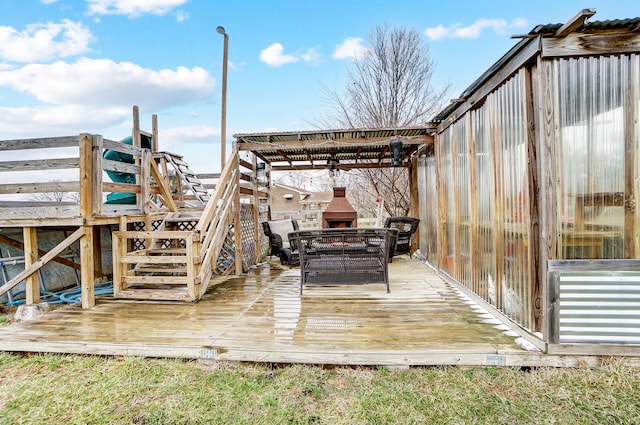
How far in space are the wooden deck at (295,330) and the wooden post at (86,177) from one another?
1.24 metres

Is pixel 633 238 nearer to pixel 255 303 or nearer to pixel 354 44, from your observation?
pixel 255 303

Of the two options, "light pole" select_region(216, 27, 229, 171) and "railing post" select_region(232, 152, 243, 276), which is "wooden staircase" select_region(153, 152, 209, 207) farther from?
"railing post" select_region(232, 152, 243, 276)

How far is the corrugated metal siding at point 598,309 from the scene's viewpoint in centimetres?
254

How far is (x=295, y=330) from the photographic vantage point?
10.2 feet

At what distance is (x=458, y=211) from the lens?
15.2ft

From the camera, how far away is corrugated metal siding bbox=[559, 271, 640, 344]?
2537mm

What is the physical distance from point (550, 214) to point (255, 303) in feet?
10.7

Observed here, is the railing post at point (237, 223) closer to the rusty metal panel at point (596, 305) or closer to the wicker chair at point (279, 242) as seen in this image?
the wicker chair at point (279, 242)

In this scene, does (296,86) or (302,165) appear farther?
(296,86)

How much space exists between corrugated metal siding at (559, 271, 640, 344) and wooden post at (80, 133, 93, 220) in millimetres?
5008

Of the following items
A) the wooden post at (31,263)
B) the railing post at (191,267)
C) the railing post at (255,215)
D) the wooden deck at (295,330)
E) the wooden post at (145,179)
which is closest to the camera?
the wooden deck at (295,330)

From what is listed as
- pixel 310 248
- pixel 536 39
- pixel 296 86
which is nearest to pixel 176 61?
pixel 296 86

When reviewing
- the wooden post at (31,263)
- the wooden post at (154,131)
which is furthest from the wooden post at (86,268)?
the wooden post at (154,131)

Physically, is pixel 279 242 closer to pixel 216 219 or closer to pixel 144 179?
pixel 216 219
